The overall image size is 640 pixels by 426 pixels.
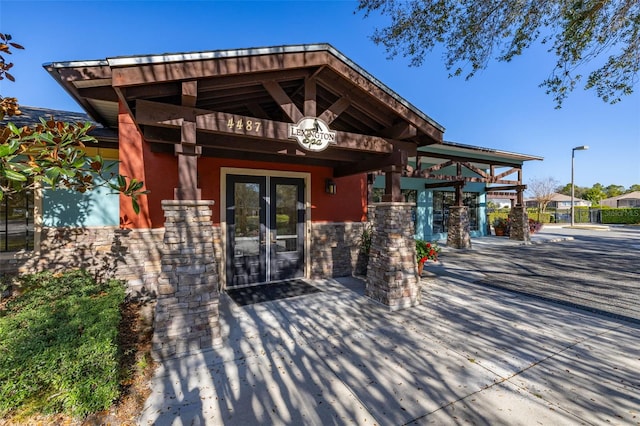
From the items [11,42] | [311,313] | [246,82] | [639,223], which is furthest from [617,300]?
[639,223]

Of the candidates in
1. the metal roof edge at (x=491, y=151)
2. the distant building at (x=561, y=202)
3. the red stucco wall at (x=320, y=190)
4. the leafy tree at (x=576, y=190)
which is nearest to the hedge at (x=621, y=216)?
the distant building at (x=561, y=202)

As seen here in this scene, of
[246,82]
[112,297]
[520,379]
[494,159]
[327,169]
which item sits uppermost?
[494,159]

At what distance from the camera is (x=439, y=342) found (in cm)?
358

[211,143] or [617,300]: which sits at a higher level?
[211,143]

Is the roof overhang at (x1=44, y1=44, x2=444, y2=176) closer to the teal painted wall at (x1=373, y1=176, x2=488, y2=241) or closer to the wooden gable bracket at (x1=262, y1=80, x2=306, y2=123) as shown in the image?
the wooden gable bracket at (x1=262, y1=80, x2=306, y2=123)

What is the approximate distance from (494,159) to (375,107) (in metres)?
11.9

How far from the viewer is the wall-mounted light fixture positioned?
6508 mm

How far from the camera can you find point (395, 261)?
476 centimetres

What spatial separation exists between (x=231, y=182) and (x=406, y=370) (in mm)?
4613

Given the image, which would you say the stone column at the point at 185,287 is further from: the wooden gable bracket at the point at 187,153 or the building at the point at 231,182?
the wooden gable bracket at the point at 187,153

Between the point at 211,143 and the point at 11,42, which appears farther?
the point at 211,143

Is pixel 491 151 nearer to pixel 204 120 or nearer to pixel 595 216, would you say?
pixel 204 120

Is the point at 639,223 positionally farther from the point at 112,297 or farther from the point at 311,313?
the point at 112,297

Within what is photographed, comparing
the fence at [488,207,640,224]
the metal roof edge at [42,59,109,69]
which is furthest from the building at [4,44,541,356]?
the fence at [488,207,640,224]
